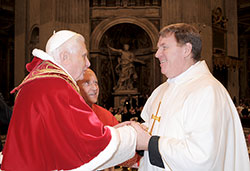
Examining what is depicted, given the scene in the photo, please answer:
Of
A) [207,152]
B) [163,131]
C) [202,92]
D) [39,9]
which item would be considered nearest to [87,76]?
[163,131]

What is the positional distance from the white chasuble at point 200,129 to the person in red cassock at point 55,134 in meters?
0.38

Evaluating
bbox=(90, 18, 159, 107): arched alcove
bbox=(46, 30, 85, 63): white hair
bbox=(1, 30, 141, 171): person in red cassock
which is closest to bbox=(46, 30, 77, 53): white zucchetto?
bbox=(46, 30, 85, 63): white hair

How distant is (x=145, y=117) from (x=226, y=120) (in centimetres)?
89

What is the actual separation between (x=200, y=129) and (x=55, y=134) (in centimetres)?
95

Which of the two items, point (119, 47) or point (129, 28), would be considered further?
point (119, 47)

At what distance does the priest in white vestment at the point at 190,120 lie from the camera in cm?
170

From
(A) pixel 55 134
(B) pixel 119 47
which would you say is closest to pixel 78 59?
(A) pixel 55 134

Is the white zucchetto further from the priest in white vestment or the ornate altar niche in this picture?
the ornate altar niche

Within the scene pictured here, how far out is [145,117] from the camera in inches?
101

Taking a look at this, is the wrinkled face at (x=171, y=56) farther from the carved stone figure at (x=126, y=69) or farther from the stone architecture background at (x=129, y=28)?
the carved stone figure at (x=126, y=69)

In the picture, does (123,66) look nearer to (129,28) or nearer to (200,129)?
(129,28)

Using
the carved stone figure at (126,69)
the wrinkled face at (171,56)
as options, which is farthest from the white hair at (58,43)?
the carved stone figure at (126,69)

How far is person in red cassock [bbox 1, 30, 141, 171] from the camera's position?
1.64m

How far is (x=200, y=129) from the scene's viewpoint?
172 centimetres
